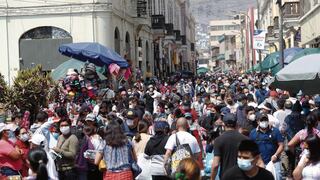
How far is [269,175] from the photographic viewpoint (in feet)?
23.6

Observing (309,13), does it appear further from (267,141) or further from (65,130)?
(65,130)

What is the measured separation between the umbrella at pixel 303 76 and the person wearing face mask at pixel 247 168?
702 centimetres

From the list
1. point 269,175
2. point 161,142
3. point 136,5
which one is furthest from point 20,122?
point 136,5

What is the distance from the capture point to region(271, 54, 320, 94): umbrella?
14086 millimetres

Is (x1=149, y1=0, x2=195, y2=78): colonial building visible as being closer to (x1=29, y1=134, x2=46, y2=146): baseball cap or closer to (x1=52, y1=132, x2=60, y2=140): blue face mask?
(x1=52, y1=132, x2=60, y2=140): blue face mask

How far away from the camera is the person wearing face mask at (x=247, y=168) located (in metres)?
7.08

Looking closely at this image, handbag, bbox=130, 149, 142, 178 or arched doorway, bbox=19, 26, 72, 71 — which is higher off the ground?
arched doorway, bbox=19, 26, 72, 71

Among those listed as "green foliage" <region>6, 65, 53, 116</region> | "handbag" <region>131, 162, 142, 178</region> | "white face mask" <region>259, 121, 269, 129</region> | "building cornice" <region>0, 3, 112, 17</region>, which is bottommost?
"handbag" <region>131, 162, 142, 178</region>

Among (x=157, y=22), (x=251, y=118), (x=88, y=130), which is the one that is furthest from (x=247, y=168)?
(x=157, y=22)

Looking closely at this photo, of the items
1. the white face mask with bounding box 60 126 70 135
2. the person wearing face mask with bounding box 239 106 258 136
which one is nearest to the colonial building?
the person wearing face mask with bounding box 239 106 258 136

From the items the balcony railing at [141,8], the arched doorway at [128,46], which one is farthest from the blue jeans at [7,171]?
the balcony railing at [141,8]

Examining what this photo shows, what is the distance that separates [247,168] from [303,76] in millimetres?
7452

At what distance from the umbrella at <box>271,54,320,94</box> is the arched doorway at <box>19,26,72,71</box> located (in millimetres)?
24655

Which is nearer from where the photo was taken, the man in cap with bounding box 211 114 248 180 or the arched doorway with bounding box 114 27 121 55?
the man in cap with bounding box 211 114 248 180
